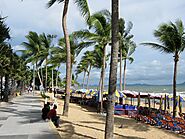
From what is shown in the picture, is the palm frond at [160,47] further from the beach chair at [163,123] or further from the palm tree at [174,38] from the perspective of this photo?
the beach chair at [163,123]

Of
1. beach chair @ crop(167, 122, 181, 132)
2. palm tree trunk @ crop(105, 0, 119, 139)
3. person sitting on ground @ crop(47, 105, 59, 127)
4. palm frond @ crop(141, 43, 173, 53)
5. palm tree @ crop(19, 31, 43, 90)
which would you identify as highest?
palm tree @ crop(19, 31, 43, 90)

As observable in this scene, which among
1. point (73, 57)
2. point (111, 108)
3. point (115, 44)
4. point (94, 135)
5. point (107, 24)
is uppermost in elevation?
point (107, 24)

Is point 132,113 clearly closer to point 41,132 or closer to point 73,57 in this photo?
point 73,57

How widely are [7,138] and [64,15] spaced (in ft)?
29.7

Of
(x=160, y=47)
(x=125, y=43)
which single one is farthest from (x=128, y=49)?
(x=160, y=47)

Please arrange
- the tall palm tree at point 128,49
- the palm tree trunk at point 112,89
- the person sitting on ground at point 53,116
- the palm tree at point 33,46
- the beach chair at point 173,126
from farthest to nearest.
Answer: the palm tree at point 33,46 < the tall palm tree at point 128,49 < the beach chair at point 173,126 < the person sitting on ground at point 53,116 < the palm tree trunk at point 112,89

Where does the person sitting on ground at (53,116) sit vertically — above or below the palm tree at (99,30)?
below

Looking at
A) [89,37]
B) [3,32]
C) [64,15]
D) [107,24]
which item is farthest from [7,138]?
[107,24]

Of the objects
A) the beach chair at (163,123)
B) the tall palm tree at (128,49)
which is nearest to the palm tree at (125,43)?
the tall palm tree at (128,49)

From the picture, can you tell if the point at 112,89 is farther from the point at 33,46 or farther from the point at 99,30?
the point at 33,46

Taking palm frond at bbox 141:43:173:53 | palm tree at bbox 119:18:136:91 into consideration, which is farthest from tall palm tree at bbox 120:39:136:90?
palm frond at bbox 141:43:173:53

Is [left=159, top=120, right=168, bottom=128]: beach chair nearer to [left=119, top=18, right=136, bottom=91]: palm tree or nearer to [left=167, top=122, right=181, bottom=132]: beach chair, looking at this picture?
[left=167, top=122, right=181, bottom=132]: beach chair

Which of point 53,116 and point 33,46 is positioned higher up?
point 33,46

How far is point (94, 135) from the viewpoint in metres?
11.0
